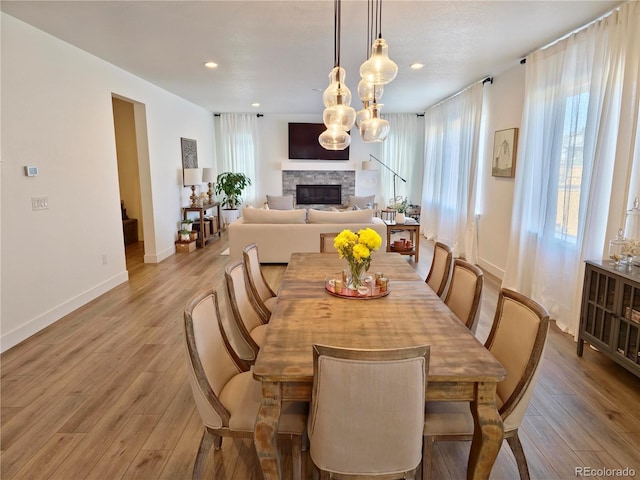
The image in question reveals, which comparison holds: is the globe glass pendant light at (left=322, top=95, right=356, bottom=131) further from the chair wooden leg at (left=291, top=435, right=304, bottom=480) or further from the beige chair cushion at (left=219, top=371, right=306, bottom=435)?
the chair wooden leg at (left=291, top=435, right=304, bottom=480)

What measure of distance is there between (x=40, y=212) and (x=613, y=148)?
16.0 ft

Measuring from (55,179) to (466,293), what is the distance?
3748mm

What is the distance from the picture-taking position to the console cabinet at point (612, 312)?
245 centimetres

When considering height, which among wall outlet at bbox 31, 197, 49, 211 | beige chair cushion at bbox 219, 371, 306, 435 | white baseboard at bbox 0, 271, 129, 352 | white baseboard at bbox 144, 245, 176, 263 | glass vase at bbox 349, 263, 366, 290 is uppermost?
wall outlet at bbox 31, 197, 49, 211

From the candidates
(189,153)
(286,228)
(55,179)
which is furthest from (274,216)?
(189,153)

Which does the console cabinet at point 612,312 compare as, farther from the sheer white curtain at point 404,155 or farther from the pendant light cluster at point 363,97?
the sheer white curtain at point 404,155

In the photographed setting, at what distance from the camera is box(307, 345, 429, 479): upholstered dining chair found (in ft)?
3.94

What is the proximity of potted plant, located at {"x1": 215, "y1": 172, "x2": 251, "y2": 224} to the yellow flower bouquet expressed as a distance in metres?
6.48

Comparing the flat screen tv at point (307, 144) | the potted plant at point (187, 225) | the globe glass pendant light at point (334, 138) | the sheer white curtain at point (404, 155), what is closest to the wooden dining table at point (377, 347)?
the globe glass pendant light at point (334, 138)

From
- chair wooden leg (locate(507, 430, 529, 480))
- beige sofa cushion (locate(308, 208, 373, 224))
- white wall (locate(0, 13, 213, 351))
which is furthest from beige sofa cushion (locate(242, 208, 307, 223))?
chair wooden leg (locate(507, 430, 529, 480))

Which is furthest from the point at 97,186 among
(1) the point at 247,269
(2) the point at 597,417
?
(2) the point at 597,417

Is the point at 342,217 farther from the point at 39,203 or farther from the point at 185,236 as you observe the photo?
the point at 39,203

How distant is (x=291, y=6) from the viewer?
2.93 meters

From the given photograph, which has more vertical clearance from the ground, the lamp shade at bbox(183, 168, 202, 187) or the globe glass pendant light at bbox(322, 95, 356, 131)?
the globe glass pendant light at bbox(322, 95, 356, 131)
